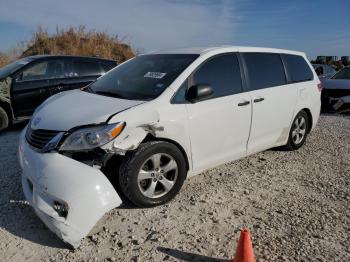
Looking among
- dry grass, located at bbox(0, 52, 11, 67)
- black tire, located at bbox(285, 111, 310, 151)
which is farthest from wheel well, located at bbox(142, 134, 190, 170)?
dry grass, located at bbox(0, 52, 11, 67)

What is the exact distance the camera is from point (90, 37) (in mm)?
20969

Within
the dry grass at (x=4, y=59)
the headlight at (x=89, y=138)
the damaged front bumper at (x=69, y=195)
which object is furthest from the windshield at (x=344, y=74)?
the dry grass at (x=4, y=59)

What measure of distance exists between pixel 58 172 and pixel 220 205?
179 cm

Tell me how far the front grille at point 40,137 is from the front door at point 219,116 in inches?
56.8

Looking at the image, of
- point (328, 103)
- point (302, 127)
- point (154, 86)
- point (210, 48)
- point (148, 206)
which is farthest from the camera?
point (328, 103)

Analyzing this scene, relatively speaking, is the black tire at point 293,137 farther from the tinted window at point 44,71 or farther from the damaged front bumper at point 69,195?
the tinted window at point 44,71

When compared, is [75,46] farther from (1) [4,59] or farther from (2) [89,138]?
(2) [89,138]

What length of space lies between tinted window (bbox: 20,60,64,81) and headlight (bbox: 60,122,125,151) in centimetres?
481

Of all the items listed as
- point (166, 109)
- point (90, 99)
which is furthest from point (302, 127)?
point (90, 99)

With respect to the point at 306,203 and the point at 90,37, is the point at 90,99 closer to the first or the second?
the point at 306,203

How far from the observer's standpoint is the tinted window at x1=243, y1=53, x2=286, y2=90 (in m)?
4.85

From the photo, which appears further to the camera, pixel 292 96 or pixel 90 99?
pixel 292 96

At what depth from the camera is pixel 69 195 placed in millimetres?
3029

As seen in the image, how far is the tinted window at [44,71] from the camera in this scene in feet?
24.7
